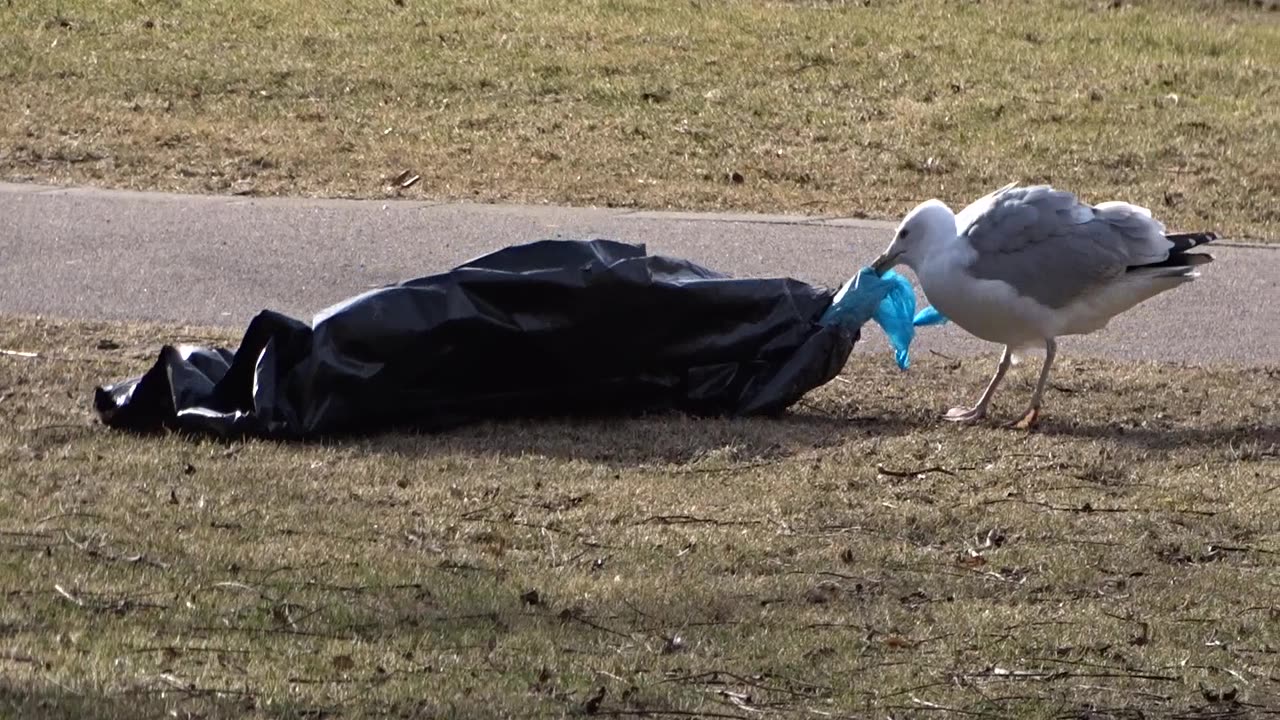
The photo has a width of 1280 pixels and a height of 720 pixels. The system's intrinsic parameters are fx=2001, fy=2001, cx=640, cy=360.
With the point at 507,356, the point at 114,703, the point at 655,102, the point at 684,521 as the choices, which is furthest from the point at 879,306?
the point at 655,102

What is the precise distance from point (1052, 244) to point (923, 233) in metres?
0.45

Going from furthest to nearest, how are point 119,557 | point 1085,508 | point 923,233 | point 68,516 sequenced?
point 923,233, point 1085,508, point 68,516, point 119,557

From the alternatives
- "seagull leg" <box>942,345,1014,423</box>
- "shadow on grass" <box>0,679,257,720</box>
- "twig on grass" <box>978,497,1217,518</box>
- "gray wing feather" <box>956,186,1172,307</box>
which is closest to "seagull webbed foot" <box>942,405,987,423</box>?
"seagull leg" <box>942,345,1014,423</box>

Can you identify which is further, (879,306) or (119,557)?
(879,306)

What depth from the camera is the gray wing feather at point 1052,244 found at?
689 cm

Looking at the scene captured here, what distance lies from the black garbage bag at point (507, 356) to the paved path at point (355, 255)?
3.98 ft

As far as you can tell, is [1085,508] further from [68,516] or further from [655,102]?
[655,102]

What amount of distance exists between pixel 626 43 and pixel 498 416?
667cm

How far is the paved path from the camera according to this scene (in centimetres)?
833

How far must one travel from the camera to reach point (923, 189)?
10.6 metres

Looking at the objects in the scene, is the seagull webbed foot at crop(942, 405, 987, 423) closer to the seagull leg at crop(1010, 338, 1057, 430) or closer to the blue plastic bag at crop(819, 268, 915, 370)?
the seagull leg at crop(1010, 338, 1057, 430)

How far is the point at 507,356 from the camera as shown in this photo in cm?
661

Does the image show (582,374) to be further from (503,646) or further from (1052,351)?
(503,646)

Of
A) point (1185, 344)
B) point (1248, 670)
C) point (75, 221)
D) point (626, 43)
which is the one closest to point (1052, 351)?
point (1185, 344)
